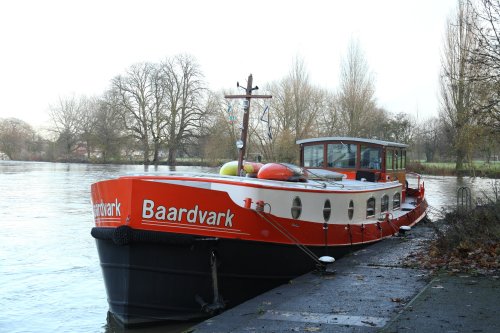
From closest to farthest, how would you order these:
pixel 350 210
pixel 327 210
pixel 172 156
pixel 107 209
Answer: pixel 107 209 < pixel 327 210 < pixel 350 210 < pixel 172 156

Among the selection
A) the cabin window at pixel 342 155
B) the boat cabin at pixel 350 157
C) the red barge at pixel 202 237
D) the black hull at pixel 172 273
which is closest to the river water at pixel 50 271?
the black hull at pixel 172 273

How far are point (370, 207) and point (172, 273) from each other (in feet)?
20.2

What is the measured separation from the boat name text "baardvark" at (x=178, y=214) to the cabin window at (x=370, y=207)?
17.6ft

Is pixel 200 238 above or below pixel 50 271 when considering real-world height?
above

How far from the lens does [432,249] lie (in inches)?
404

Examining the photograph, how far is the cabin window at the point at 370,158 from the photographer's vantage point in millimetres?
13945

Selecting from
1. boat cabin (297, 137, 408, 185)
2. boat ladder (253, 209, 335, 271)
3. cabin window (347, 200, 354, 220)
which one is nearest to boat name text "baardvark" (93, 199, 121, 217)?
boat ladder (253, 209, 335, 271)

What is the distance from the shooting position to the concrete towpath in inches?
230

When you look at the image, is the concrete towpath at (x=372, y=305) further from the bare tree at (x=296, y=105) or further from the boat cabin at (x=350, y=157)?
the bare tree at (x=296, y=105)

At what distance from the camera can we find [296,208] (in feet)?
30.6

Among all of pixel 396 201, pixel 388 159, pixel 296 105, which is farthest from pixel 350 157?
pixel 296 105

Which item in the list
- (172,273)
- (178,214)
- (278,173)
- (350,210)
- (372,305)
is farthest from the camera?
(350,210)

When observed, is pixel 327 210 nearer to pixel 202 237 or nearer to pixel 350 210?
pixel 350 210

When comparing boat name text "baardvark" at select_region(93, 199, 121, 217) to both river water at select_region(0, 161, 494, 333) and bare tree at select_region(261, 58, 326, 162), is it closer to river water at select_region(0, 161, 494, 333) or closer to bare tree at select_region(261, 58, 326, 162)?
river water at select_region(0, 161, 494, 333)
